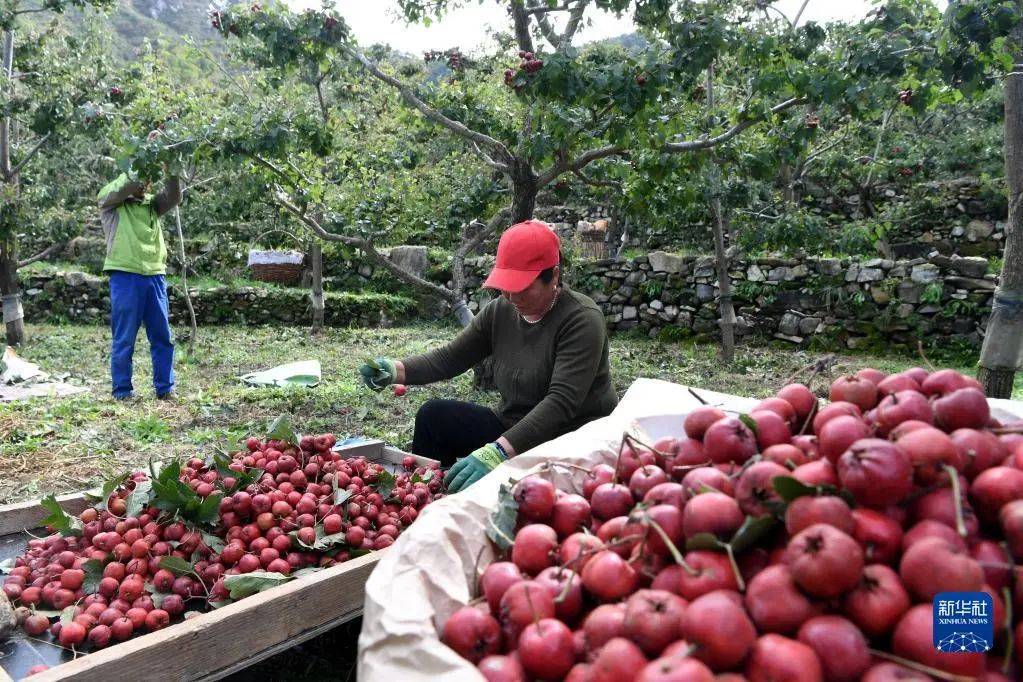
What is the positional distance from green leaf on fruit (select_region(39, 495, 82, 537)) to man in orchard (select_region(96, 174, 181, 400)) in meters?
3.57

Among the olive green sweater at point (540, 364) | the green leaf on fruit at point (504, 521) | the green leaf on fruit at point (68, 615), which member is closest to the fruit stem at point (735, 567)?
the green leaf on fruit at point (504, 521)

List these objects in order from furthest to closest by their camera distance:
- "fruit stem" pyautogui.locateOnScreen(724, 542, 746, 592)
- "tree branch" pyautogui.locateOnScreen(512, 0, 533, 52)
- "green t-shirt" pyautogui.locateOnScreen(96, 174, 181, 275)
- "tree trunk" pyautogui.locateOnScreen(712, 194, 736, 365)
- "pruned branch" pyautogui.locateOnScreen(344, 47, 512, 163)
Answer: "tree trunk" pyautogui.locateOnScreen(712, 194, 736, 365), "green t-shirt" pyautogui.locateOnScreen(96, 174, 181, 275), "tree branch" pyautogui.locateOnScreen(512, 0, 533, 52), "pruned branch" pyautogui.locateOnScreen(344, 47, 512, 163), "fruit stem" pyautogui.locateOnScreen(724, 542, 746, 592)

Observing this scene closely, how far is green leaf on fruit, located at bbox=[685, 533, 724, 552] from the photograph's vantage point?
1.32 m

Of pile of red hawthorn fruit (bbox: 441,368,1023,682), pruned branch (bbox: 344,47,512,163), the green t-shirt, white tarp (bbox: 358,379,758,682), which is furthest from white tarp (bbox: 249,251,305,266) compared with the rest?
pile of red hawthorn fruit (bbox: 441,368,1023,682)

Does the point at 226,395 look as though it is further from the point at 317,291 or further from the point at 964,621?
the point at 964,621

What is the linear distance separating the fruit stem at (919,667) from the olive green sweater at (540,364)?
168 centimetres

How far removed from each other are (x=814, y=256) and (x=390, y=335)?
5916mm

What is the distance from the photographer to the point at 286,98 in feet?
29.7

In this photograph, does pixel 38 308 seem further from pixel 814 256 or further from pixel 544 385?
pixel 814 256

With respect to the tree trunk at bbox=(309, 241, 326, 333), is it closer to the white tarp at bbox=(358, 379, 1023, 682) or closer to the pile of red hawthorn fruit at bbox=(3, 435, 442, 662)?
the pile of red hawthorn fruit at bbox=(3, 435, 442, 662)

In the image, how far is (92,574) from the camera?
221 centimetres

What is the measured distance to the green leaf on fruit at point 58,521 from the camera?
2389 millimetres

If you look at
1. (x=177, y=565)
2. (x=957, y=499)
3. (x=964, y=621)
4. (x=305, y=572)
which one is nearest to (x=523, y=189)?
(x=305, y=572)

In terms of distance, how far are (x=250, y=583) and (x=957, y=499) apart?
1.79 m
